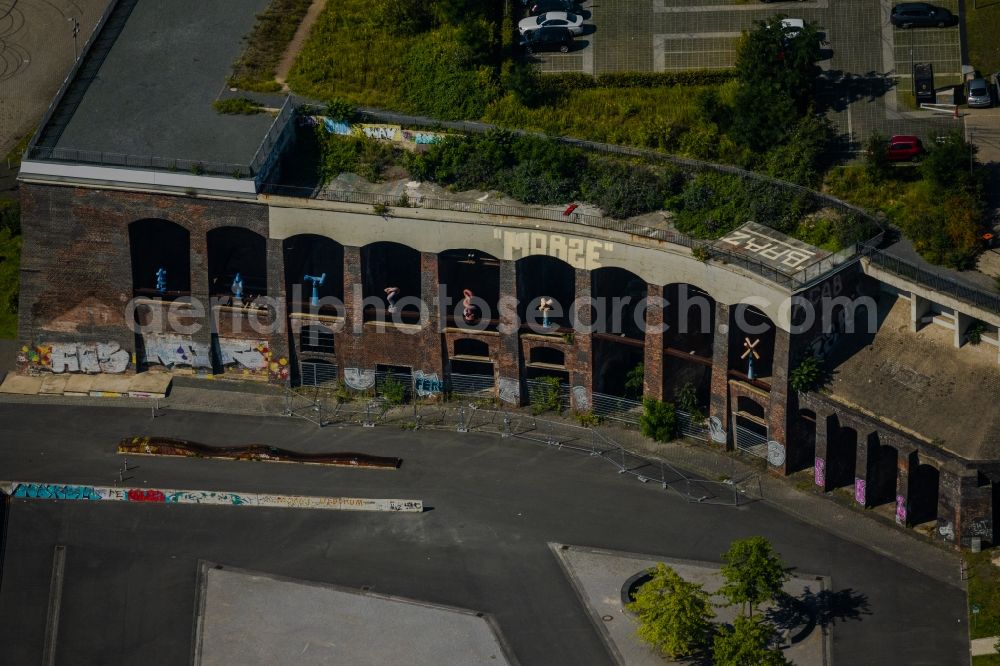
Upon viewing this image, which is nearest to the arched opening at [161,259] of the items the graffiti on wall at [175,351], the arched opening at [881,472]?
the graffiti on wall at [175,351]

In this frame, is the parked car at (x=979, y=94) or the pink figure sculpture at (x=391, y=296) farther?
the pink figure sculpture at (x=391, y=296)

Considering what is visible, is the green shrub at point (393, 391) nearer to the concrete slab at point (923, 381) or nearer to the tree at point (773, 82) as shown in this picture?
the tree at point (773, 82)

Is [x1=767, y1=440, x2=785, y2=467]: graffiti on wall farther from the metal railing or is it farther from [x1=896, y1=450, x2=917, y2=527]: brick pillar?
the metal railing

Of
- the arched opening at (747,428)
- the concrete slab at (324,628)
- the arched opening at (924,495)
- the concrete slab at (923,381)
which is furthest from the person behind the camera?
the arched opening at (747,428)

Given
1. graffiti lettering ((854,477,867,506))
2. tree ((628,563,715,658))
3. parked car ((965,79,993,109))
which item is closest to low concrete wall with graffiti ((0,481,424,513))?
tree ((628,563,715,658))

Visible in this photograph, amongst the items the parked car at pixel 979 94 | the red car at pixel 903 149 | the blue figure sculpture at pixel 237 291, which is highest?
the parked car at pixel 979 94
